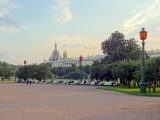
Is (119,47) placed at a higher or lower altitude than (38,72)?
higher

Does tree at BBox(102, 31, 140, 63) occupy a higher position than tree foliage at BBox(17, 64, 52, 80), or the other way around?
tree at BBox(102, 31, 140, 63)

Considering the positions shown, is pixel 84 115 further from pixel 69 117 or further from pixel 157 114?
pixel 157 114

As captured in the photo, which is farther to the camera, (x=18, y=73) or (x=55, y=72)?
(x=55, y=72)

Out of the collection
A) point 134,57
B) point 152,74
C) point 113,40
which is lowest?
point 152,74

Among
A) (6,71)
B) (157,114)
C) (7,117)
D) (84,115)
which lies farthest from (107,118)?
(6,71)

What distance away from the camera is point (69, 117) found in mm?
11969

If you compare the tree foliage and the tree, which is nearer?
the tree

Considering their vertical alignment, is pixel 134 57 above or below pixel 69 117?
above

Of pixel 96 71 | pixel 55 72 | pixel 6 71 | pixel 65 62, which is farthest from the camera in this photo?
pixel 65 62

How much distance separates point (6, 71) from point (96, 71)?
50.5 metres

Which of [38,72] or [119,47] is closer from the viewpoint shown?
[119,47]

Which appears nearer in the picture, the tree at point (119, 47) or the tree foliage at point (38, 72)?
the tree at point (119, 47)

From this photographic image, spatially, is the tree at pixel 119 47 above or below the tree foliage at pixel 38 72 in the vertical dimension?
above

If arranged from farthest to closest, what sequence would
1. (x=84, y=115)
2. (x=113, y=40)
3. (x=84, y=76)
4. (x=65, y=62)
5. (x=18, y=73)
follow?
(x=65, y=62)
(x=84, y=76)
(x=18, y=73)
(x=113, y=40)
(x=84, y=115)
